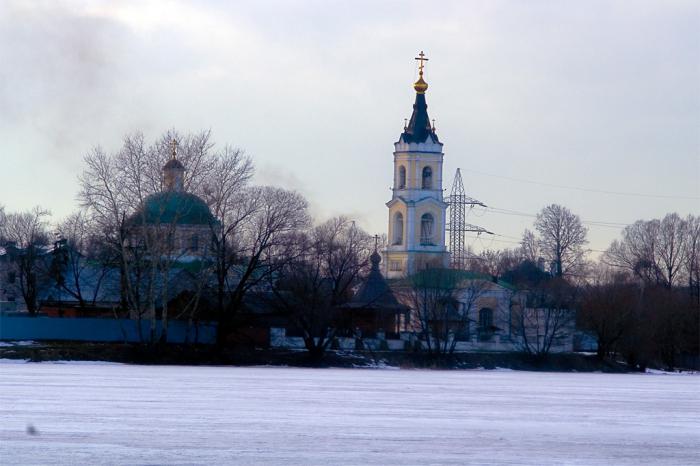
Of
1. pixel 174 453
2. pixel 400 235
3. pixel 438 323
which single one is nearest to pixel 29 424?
pixel 174 453

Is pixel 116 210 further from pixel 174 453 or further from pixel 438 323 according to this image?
pixel 174 453

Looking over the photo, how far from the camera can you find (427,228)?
121 meters

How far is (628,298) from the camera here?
84.6m

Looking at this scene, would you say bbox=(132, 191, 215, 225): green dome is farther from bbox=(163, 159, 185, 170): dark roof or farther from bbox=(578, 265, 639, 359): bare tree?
bbox=(578, 265, 639, 359): bare tree

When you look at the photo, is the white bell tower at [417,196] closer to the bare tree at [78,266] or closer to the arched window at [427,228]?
the arched window at [427,228]

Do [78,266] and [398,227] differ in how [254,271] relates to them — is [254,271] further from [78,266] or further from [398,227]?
[398,227]

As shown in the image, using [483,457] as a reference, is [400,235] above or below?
above

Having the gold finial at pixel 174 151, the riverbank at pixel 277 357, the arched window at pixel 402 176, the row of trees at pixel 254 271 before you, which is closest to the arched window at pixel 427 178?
the arched window at pixel 402 176

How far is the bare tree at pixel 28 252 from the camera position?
90.1m

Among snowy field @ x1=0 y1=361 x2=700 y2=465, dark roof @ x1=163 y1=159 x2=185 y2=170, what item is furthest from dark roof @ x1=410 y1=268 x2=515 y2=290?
snowy field @ x1=0 y1=361 x2=700 y2=465

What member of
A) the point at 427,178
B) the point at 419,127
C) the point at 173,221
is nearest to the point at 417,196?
the point at 427,178

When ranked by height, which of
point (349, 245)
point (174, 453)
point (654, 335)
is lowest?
point (174, 453)

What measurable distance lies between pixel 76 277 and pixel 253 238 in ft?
56.2

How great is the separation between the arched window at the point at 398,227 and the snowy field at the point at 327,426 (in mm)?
85258
